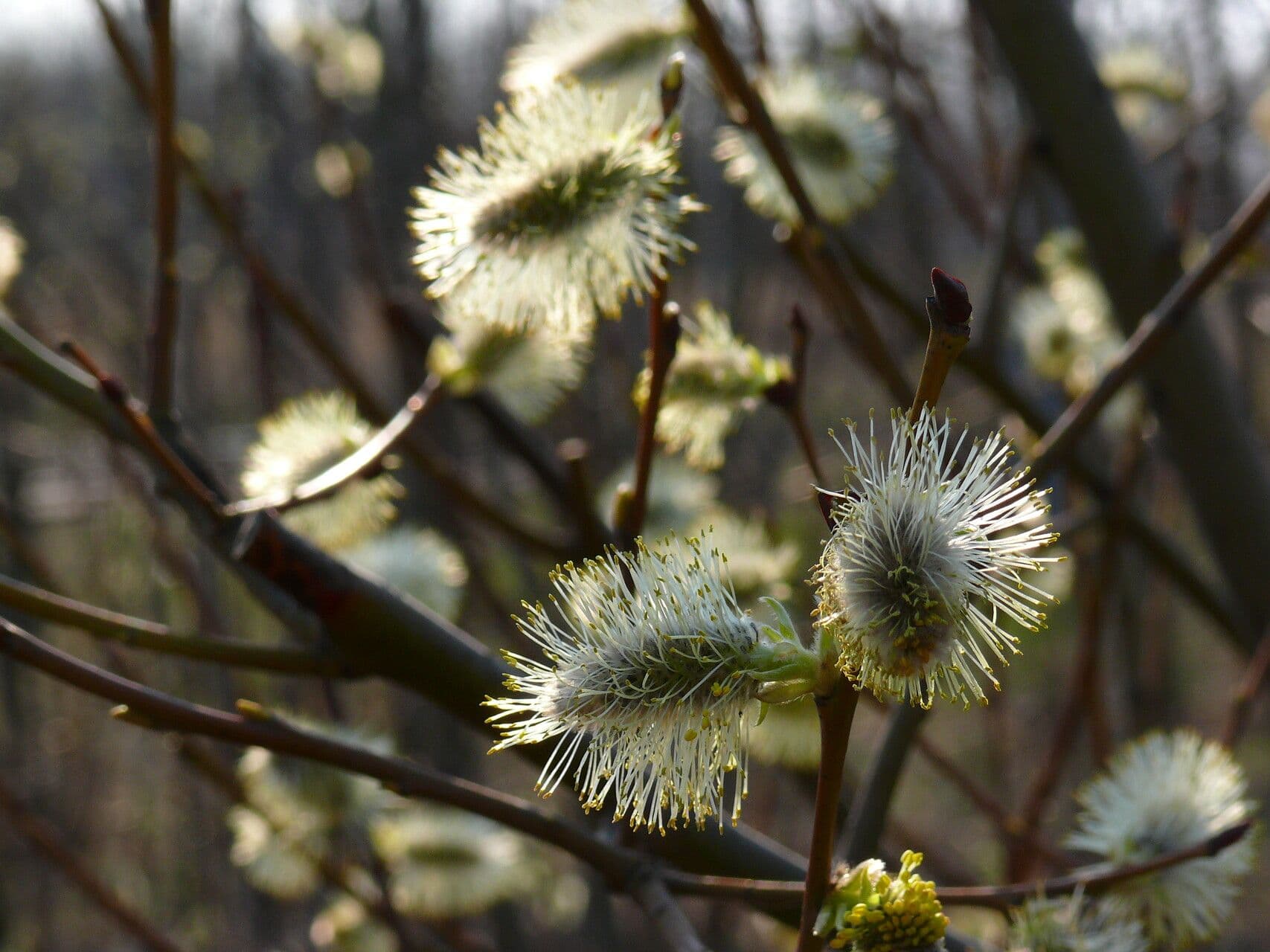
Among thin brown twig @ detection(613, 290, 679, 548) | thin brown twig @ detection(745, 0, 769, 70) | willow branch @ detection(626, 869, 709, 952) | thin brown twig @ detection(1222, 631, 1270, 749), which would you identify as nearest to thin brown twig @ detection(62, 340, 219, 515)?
thin brown twig @ detection(613, 290, 679, 548)

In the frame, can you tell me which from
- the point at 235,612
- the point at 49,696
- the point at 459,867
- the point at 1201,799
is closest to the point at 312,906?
the point at 459,867

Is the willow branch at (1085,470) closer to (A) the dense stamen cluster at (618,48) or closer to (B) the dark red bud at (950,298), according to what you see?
(A) the dense stamen cluster at (618,48)

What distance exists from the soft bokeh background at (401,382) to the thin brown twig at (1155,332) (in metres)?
0.47

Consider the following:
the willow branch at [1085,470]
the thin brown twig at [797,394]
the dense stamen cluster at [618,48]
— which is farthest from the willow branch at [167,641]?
the willow branch at [1085,470]

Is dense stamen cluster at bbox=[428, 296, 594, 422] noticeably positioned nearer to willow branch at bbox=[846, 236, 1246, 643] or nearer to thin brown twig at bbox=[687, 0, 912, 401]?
thin brown twig at bbox=[687, 0, 912, 401]

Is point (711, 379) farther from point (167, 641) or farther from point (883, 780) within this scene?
point (167, 641)

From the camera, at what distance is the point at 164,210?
105cm

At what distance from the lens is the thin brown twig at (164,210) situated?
99cm

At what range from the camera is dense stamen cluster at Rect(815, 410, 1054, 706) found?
61 centimetres

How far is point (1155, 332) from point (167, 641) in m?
1.05

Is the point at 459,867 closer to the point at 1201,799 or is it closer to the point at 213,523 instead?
the point at 213,523

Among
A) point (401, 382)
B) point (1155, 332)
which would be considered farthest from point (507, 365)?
point (401, 382)

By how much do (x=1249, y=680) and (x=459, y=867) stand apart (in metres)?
1.30

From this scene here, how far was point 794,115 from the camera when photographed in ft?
4.91
